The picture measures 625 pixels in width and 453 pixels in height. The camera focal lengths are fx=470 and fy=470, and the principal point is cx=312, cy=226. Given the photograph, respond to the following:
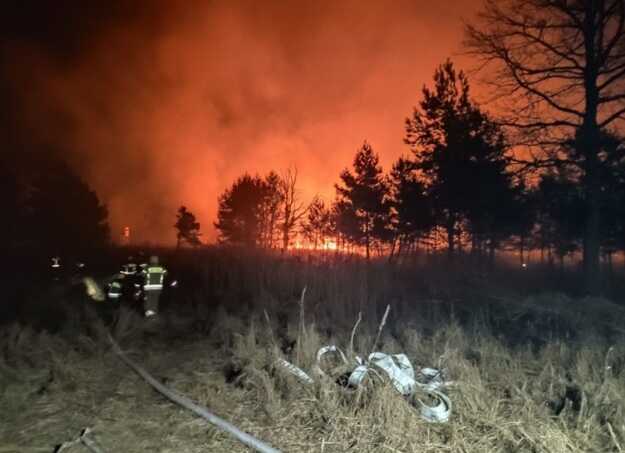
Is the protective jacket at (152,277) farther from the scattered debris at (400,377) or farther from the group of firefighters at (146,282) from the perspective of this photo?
the scattered debris at (400,377)

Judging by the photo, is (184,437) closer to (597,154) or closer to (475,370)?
(475,370)

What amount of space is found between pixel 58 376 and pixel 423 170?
22.4 m

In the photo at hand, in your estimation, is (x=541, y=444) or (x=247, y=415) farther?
(x=247, y=415)

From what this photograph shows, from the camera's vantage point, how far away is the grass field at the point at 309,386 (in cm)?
404

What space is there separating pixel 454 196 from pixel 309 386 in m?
19.7

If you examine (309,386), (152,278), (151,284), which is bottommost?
(309,386)

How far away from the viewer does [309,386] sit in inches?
202

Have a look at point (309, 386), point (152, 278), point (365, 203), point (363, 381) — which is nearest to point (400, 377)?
point (363, 381)

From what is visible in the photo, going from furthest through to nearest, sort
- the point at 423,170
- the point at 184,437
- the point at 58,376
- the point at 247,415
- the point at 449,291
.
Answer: the point at 423,170, the point at 449,291, the point at 58,376, the point at 247,415, the point at 184,437

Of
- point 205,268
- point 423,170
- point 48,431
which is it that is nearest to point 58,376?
point 48,431

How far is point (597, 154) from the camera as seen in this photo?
14516 millimetres

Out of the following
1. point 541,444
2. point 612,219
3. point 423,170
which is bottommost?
point 541,444

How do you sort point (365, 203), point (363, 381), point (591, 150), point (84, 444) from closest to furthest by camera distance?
point (84, 444) < point (363, 381) < point (591, 150) < point (365, 203)

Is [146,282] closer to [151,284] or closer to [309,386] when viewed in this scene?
[151,284]
